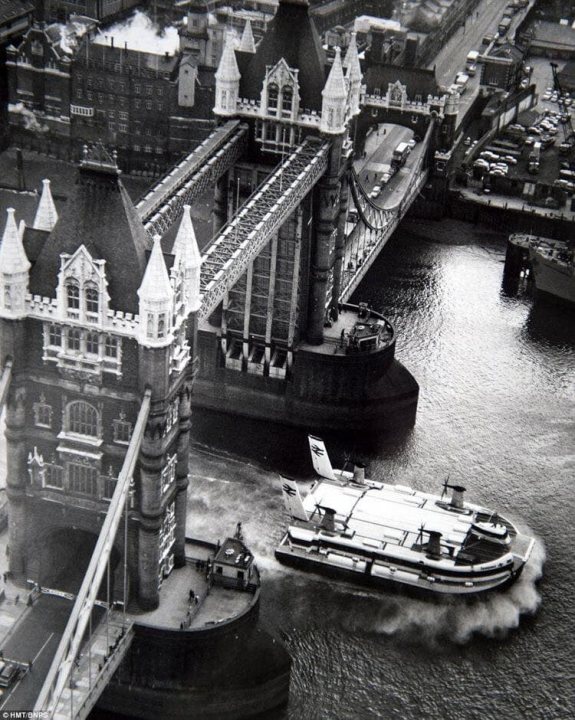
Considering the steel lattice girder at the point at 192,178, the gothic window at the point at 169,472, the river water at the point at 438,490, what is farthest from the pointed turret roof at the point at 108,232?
the river water at the point at 438,490

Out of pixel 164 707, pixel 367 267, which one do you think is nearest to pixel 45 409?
pixel 164 707

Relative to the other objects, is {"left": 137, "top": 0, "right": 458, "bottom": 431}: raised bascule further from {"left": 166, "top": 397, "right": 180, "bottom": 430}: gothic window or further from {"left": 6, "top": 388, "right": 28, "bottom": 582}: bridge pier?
{"left": 6, "top": 388, "right": 28, "bottom": 582}: bridge pier

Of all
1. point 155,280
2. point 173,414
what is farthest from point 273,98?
point 155,280

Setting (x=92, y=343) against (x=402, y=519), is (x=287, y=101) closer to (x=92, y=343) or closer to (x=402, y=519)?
(x=402, y=519)

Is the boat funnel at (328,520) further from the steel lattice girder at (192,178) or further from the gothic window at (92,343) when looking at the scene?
the gothic window at (92,343)

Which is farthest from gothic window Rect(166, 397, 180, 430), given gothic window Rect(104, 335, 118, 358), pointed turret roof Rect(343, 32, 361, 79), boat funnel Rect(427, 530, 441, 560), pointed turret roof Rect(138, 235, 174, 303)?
pointed turret roof Rect(343, 32, 361, 79)
